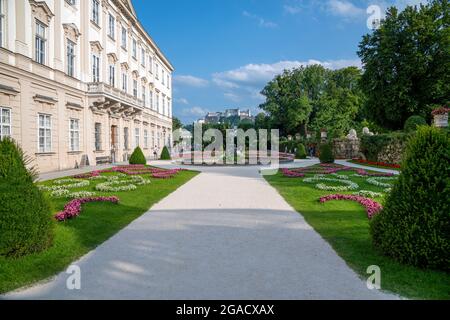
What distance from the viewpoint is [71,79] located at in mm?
20016

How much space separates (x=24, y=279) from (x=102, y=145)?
22738 mm

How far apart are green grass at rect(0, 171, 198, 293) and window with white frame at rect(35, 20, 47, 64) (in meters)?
11.4

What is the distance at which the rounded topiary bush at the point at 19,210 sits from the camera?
4.28 metres

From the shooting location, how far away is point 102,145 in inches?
984

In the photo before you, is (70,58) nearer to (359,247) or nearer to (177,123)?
(359,247)

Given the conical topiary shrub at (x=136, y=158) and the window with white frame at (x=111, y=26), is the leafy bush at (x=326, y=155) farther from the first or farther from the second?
the window with white frame at (x=111, y=26)

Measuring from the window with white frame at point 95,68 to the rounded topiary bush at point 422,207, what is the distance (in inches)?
936

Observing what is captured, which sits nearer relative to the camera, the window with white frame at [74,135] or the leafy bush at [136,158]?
the window with white frame at [74,135]

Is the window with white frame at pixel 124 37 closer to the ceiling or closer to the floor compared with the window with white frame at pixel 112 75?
closer to the ceiling

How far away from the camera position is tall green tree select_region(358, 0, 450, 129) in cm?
2841

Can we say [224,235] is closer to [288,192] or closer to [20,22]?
[288,192]

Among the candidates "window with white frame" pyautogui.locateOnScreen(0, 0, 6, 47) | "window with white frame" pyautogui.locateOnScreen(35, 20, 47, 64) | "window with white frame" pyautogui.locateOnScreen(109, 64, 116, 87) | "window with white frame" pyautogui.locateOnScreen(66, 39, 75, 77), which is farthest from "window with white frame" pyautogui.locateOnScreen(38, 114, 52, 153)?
"window with white frame" pyautogui.locateOnScreen(109, 64, 116, 87)

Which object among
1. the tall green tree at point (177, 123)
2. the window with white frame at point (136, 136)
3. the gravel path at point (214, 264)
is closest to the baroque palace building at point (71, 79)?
the window with white frame at point (136, 136)

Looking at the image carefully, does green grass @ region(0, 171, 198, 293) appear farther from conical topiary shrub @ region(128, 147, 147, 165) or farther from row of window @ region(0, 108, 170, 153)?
conical topiary shrub @ region(128, 147, 147, 165)
